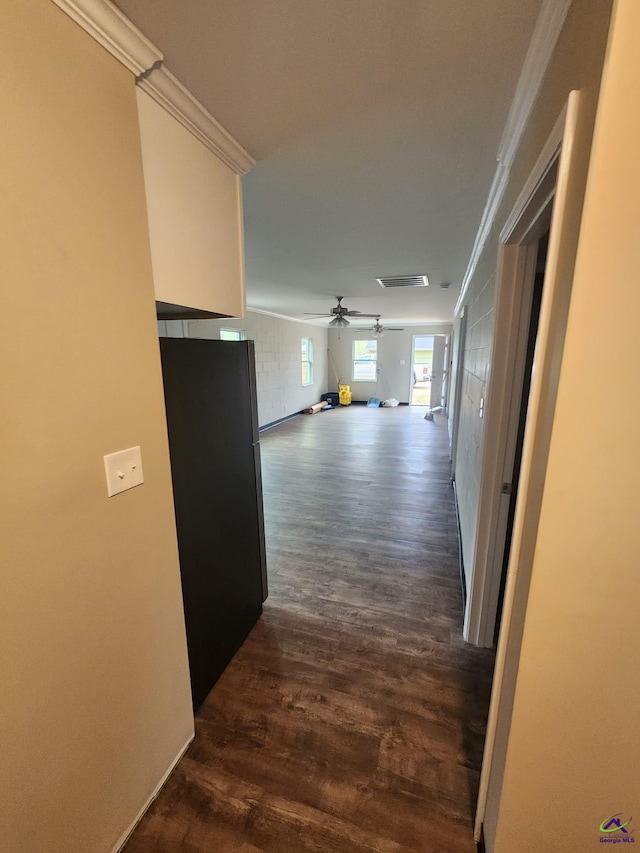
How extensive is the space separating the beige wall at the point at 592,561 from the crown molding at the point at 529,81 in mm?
427

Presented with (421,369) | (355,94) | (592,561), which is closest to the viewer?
(592,561)

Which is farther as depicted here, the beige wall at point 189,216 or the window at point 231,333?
the window at point 231,333

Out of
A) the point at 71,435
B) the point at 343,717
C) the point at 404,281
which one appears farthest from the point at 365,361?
the point at 71,435

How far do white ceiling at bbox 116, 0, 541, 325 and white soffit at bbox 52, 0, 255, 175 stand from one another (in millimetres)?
31

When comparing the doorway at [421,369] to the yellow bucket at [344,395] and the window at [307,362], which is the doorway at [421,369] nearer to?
the yellow bucket at [344,395]

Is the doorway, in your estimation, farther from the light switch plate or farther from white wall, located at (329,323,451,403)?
the light switch plate

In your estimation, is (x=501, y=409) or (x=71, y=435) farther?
(x=501, y=409)

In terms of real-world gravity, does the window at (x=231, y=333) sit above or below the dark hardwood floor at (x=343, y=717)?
above

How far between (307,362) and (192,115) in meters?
8.13

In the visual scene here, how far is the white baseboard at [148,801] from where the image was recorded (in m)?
1.13

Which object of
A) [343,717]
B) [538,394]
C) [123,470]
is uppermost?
[538,394]

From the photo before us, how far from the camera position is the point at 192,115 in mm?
1189

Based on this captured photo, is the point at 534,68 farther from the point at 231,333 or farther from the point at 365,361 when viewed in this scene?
the point at 365,361

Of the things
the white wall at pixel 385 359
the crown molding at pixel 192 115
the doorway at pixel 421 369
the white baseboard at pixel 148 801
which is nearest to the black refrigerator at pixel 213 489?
the white baseboard at pixel 148 801
